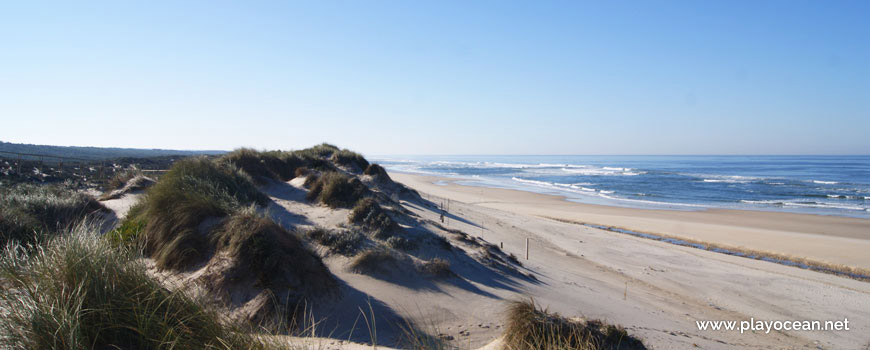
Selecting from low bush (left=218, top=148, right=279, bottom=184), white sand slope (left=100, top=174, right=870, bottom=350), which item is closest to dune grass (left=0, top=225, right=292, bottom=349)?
white sand slope (left=100, top=174, right=870, bottom=350)

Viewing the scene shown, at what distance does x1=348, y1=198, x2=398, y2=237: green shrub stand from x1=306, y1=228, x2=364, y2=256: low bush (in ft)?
3.84

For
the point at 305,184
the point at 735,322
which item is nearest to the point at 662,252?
the point at 735,322

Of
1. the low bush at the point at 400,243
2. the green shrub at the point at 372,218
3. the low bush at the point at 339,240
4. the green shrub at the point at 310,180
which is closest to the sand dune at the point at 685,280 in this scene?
the low bush at the point at 339,240

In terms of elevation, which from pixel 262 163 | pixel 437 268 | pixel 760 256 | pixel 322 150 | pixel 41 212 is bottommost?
pixel 760 256

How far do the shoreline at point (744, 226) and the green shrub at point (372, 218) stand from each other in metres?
16.7

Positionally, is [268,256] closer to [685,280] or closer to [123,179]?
[123,179]

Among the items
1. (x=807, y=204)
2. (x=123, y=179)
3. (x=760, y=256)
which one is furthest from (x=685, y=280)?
(x=807, y=204)

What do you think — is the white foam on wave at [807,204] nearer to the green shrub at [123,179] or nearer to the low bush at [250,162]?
A: the low bush at [250,162]

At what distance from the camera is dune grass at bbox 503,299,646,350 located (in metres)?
4.50

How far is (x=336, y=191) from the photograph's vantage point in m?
12.8

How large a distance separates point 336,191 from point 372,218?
2485 millimetres

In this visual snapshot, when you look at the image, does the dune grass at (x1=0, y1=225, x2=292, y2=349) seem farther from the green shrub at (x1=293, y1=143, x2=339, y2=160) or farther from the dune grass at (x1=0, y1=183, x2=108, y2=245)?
the green shrub at (x1=293, y1=143, x2=339, y2=160)

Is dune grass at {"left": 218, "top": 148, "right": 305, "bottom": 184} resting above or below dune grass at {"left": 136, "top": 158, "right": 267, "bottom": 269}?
above

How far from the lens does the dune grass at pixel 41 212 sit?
725 cm
